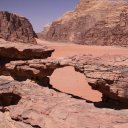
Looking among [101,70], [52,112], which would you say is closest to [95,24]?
[101,70]

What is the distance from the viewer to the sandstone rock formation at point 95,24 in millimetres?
46250

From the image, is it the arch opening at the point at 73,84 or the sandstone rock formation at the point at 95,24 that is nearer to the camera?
the arch opening at the point at 73,84

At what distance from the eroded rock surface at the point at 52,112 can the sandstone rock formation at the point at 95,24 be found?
33.7m

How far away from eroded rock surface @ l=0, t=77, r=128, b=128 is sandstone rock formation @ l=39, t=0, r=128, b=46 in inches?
1328

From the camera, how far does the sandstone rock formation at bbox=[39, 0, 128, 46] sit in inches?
1821

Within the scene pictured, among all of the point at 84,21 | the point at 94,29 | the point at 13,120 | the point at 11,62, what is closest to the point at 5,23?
the point at 94,29

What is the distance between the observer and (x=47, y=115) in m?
9.32

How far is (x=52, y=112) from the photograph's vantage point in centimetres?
928

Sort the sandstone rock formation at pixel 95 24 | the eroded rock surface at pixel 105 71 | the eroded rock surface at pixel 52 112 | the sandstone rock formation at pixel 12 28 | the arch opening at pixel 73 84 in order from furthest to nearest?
the sandstone rock formation at pixel 95 24 < the sandstone rock formation at pixel 12 28 < the arch opening at pixel 73 84 < the eroded rock surface at pixel 105 71 < the eroded rock surface at pixel 52 112

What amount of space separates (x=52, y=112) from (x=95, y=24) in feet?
138

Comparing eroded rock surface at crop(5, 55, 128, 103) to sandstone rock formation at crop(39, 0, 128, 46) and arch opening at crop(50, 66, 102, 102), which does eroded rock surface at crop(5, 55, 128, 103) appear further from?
sandstone rock formation at crop(39, 0, 128, 46)

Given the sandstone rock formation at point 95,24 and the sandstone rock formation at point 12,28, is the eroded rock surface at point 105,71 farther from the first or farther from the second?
the sandstone rock formation at point 95,24

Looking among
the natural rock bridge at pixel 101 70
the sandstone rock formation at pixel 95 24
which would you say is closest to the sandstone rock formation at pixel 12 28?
the sandstone rock formation at pixel 95 24

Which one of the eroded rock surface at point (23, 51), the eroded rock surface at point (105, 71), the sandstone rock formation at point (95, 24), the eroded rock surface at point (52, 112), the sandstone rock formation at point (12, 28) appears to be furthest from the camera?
the sandstone rock formation at point (95, 24)
